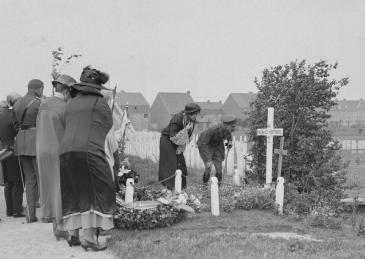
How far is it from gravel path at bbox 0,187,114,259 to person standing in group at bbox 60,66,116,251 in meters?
0.21

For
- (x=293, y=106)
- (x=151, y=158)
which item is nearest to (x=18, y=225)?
(x=293, y=106)

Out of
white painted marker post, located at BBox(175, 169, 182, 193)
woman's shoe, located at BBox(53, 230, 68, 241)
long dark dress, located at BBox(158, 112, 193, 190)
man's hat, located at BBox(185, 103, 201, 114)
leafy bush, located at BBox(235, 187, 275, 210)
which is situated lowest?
woman's shoe, located at BBox(53, 230, 68, 241)

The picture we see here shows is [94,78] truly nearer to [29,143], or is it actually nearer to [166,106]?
[29,143]

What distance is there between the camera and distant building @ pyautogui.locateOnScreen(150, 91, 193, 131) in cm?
8244

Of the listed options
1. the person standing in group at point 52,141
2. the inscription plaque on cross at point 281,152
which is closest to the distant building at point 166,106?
the inscription plaque on cross at point 281,152

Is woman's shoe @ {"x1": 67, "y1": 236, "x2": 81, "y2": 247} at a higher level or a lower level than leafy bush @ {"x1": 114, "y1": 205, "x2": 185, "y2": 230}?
lower

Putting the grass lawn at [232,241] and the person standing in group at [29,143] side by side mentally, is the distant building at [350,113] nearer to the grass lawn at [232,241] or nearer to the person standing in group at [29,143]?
the grass lawn at [232,241]

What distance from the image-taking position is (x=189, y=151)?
1719 centimetres

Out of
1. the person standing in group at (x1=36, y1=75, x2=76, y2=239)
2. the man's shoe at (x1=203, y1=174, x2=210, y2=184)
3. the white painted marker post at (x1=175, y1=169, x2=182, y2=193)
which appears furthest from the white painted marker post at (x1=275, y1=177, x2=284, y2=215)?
the person standing in group at (x1=36, y1=75, x2=76, y2=239)

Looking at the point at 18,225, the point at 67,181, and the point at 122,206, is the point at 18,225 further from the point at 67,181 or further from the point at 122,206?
the point at 67,181

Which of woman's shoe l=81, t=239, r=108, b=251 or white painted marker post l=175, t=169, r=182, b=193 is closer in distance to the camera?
woman's shoe l=81, t=239, r=108, b=251

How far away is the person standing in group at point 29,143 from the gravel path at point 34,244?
36 cm

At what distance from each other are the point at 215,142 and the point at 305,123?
5.38ft

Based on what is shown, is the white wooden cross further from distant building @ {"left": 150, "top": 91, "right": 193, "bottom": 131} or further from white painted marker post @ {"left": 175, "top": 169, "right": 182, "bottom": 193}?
distant building @ {"left": 150, "top": 91, "right": 193, "bottom": 131}
